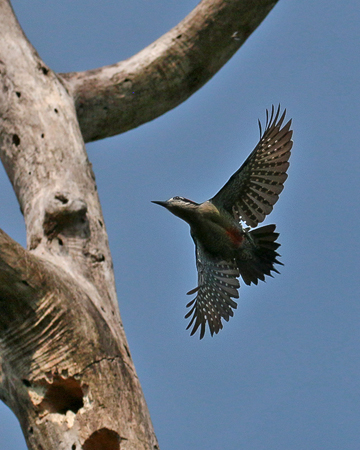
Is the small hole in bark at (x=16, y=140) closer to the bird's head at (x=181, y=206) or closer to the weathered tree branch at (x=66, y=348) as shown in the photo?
the weathered tree branch at (x=66, y=348)

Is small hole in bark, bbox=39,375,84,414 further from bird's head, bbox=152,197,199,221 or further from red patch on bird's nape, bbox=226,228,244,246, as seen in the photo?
red patch on bird's nape, bbox=226,228,244,246

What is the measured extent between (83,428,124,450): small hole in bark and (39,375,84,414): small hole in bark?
0.17 meters

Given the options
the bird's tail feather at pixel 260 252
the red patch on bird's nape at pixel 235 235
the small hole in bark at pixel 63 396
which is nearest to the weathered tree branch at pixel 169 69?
the red patch on bird's nape at pixel 235 235

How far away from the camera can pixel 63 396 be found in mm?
3012

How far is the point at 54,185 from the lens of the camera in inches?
153

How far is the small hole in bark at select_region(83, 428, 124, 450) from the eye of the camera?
281 cm

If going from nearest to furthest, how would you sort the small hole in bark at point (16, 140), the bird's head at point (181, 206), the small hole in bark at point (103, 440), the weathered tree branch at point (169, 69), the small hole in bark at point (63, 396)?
1. the small hole in bark at point (103, 440)
2. the small hole in bark at point (63, 396)
3. the small hole in bark at point (16, 140)
4. the bird's head at point (181, 206)
5. the weathered tree branch at point (169, 69)

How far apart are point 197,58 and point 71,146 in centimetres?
187

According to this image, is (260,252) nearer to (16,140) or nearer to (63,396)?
(16,140)

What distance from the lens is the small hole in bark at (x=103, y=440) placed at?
281cm

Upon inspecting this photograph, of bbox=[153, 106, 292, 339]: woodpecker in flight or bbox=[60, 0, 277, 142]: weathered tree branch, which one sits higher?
bbox=[60, 0, 277, 142]: weathered tree branch

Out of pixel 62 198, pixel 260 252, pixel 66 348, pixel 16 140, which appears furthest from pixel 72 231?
pixel 260 252

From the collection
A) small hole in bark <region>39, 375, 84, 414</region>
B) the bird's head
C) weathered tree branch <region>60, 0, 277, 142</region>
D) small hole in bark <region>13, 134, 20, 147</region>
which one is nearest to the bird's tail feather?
the bird's head

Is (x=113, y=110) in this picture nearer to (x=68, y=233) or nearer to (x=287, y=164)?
(x=287, y=164)
